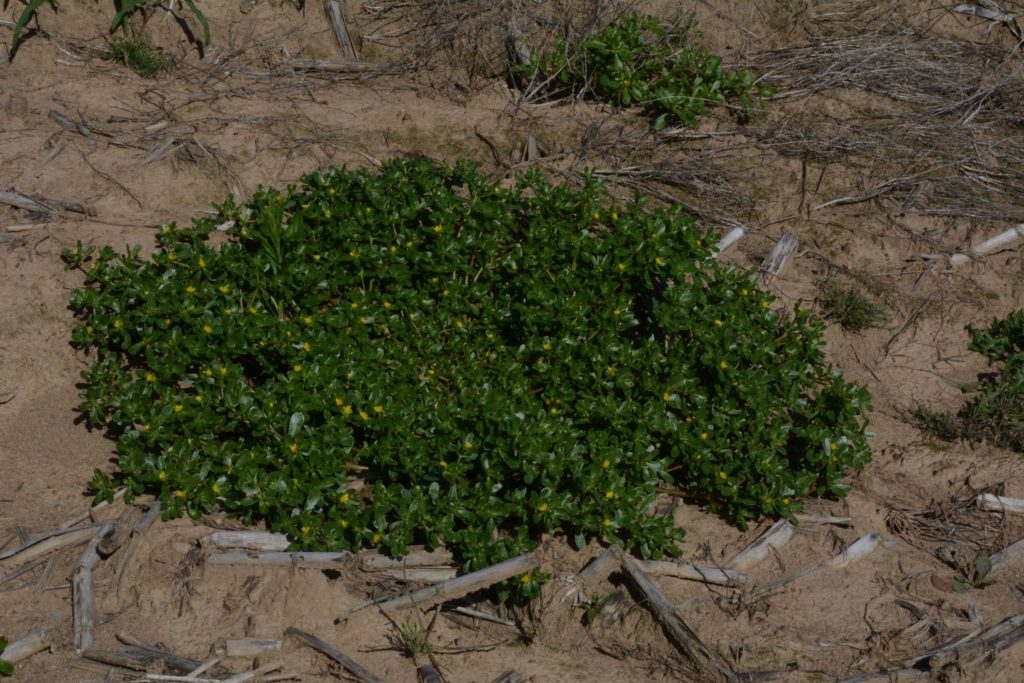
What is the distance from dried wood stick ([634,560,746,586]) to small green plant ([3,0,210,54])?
5.02 metres

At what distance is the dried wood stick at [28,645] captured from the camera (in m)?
4.33

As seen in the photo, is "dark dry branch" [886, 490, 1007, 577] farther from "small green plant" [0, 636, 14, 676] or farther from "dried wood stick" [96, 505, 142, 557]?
"small green plant" [0, 636, 14, 676]

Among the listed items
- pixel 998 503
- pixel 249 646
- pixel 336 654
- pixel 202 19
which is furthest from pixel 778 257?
pixel 202 19

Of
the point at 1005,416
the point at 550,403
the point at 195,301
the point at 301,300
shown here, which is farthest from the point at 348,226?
the point at 1005,416

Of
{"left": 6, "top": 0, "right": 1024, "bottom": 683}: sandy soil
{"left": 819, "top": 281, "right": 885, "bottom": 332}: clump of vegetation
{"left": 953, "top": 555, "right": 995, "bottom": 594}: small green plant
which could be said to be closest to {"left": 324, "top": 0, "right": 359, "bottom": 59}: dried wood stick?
{"left": 6, "top": 0, "right": 1024, "bottom": 683}: sandy soil

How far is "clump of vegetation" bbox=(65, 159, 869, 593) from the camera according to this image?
16.1 feet

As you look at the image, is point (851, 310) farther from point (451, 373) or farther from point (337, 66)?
point (337, 66)

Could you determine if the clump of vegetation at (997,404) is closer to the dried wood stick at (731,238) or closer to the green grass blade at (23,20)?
the dried wood stick at (731,238)

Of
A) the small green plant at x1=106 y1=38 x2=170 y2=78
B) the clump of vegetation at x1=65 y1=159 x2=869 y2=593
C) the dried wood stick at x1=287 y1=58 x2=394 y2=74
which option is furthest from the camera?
the dried wood stick at x1=287 y1=58 x2=394 y2=74

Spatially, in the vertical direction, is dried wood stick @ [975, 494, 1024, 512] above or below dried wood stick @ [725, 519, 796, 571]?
below

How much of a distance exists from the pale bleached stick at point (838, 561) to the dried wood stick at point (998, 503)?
1.93 feet

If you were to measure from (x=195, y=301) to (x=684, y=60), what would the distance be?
13.5 feet

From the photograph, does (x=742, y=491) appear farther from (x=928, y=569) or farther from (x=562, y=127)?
(x=562, y=127)

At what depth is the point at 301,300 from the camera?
19.3 feet
